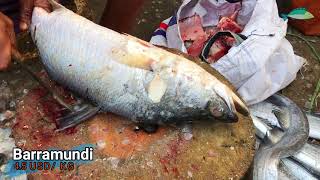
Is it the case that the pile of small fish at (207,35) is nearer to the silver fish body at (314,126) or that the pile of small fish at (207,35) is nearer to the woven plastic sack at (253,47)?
the woven plastic sack at (253,47)

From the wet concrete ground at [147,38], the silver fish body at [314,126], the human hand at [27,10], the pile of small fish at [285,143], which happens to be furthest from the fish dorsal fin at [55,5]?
the silver fish body at [314,126]

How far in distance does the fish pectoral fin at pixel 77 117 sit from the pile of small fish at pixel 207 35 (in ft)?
3.90

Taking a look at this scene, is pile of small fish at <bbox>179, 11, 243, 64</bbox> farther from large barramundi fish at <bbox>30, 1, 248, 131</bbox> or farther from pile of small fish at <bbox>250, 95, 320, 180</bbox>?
large barramundi fish at <bbox>30, 1, 248, 131</bbox>

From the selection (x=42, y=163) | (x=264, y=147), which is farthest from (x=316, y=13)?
(x=42, y=163)

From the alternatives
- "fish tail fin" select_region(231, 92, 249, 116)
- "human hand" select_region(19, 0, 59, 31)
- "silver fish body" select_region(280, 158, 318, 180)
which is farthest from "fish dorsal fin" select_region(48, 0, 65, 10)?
"silver fish body" select_region(280, 158, 318, 180)

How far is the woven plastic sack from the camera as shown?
2.99 metres

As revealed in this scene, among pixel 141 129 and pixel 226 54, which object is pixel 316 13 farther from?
pixel 141 129

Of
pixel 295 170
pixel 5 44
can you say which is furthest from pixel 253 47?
pixel 5 44

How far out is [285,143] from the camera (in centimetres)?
274

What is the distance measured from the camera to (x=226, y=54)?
304 centimetres

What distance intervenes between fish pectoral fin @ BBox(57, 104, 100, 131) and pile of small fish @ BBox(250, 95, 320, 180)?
3.54ft

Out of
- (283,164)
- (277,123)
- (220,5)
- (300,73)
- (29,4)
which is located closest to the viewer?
(29,4)

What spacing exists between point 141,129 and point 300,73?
2108 mm

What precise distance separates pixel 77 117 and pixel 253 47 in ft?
4.60
